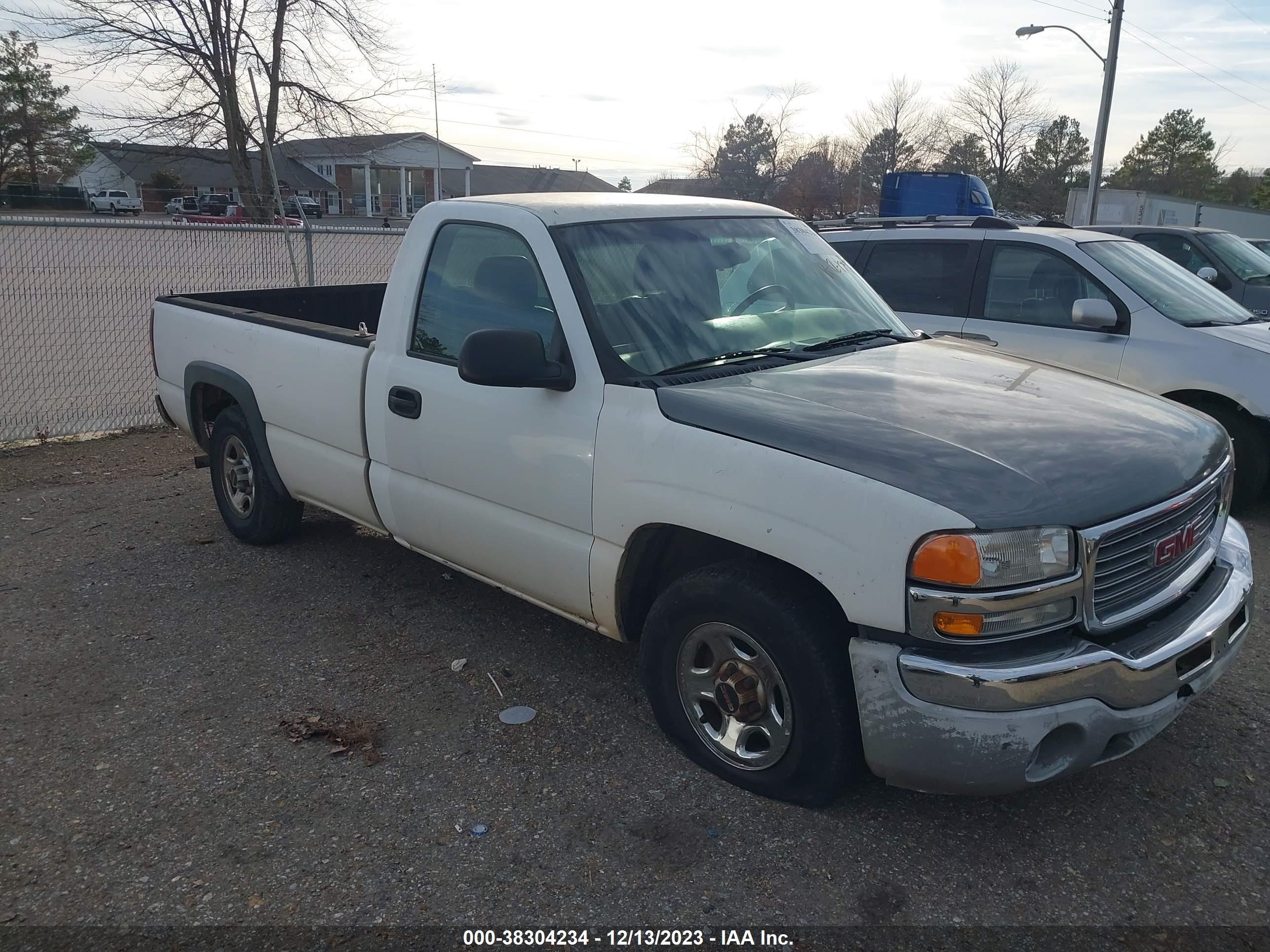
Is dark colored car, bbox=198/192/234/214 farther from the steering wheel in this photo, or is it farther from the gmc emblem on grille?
the gmc emblem on grille

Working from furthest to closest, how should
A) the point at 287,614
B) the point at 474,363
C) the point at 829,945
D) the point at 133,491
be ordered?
the point at 133,491, the point at 287,614, the point at 474,363, the point at 829,945

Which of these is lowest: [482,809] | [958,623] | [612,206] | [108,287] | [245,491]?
[482,809]

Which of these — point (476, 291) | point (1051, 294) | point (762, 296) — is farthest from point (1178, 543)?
point (1051, 294)

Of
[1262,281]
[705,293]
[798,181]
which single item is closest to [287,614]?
[705,293]

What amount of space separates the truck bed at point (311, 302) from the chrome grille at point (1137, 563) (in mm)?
4639

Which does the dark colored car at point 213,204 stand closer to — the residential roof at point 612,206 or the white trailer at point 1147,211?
the white trailer at point 1147,211

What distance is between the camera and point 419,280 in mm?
4426

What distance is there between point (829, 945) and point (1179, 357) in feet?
16.9

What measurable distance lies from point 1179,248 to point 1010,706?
950 centimetres

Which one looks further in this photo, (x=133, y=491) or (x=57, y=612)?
(x=133, y=491)

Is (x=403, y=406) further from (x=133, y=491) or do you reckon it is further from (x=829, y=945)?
(x=133, y=491)

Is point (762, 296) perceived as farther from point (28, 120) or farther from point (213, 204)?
point (28, 120)

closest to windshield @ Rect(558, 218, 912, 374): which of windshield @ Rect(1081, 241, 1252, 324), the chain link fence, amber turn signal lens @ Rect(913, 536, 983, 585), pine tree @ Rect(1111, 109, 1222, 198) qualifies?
amber turn signal lens @ Rect(913, 536, 983, 585)

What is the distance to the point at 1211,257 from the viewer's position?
10328 millimetres
